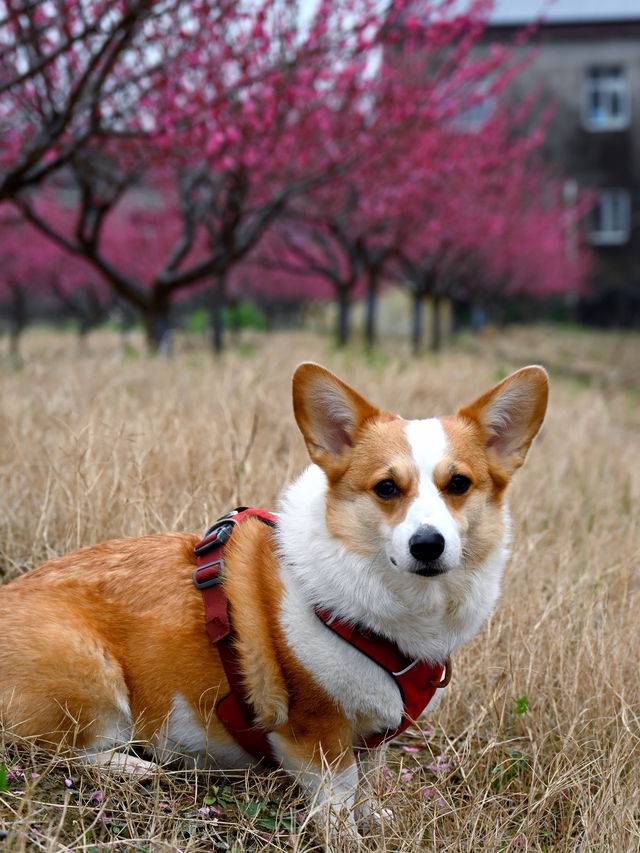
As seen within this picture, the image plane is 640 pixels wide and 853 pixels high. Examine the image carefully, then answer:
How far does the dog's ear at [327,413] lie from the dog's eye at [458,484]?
12.2 inches

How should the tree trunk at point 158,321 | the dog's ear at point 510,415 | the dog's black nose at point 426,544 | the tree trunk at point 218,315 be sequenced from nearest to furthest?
the dog's black nose at point 426,544 < the dog's ear at point 510,415 < the tree trunk at point 158,321 < the tree trunk at point 218,315

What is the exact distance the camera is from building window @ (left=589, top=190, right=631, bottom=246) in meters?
27.0

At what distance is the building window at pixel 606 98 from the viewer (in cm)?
2700

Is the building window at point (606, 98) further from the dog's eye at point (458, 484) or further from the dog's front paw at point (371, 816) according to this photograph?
the dog's front paw at point (371, 816)

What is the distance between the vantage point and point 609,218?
27.2m

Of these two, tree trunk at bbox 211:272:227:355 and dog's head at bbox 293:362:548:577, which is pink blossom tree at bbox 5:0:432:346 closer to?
tree trunk at bbox 211:272:227:355

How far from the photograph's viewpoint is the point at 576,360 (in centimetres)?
1702

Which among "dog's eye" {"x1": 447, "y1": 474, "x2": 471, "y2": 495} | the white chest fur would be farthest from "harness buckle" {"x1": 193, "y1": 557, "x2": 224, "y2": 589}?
"dog's eye" {"x1": 447, "y1": 474, "x2": 471, "y2": 495}

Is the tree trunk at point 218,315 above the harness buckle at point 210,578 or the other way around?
above

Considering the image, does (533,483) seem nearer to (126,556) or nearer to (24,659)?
(126,556)

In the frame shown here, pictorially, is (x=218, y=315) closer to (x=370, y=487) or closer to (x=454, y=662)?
(x=454, y=662)

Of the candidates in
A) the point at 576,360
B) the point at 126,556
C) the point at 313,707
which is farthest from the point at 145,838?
the point at 576,360

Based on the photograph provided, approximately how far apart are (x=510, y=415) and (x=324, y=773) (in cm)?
113

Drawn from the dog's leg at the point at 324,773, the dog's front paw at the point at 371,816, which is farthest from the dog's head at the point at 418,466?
the dog's front paw at the point at 371,816
